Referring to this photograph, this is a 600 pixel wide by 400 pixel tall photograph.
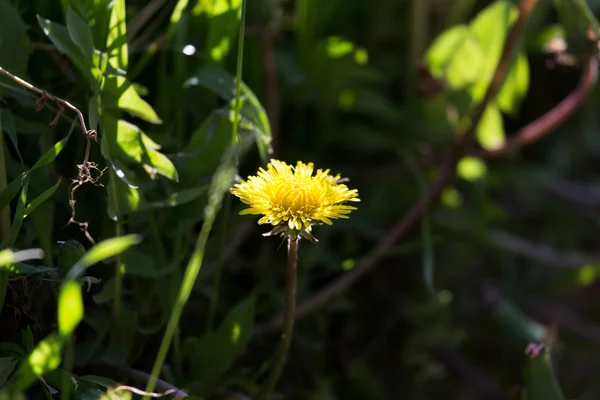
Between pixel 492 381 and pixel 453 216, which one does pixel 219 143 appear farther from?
pixel 492 381

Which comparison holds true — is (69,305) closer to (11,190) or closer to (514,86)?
(11,190)

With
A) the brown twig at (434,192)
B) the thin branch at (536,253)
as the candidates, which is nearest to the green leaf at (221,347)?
the brown twig at (434,192)

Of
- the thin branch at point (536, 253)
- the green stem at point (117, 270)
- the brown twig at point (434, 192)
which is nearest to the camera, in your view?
the green stem at point (117, 270)

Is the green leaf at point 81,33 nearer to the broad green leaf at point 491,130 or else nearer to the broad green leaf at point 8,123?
the broad green leaf at point 8,123

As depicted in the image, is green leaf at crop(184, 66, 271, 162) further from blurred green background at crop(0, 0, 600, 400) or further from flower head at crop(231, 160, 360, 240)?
flower head at crop(231, 160, 360, 240)

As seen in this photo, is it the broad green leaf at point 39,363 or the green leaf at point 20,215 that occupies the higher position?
the green leaf at point 20,215

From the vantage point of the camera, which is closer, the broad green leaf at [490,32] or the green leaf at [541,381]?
the green leaf at [541,381]

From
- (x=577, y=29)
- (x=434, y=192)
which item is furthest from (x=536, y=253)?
(x=577, y=29)

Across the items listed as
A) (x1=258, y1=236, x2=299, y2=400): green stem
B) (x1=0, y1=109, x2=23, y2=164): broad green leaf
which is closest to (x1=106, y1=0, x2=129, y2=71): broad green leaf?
(x1=0, y1=109, x2=23, y2=164): broad green leaf

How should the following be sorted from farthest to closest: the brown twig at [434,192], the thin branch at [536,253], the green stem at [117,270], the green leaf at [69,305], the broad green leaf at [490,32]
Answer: the thin branch at [536,253], the broad green leaf at [490,32], the brown twig at [434,192], the green stem at [117,270], the green leaf at [69,305]
